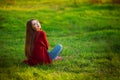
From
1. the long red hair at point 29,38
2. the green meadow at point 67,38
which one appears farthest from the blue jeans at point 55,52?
the long red hair at point 29,38

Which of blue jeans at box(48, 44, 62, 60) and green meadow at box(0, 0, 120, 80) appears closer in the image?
green meadow at box(0, 0, 120, 80)

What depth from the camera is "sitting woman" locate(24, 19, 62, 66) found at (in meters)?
5.48

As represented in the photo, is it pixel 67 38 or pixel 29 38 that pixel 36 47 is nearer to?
pixel 29 38

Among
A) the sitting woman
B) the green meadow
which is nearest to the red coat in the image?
the sitting woman

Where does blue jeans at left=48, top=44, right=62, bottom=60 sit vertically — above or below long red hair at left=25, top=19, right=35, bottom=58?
below

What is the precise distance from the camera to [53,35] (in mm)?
6148

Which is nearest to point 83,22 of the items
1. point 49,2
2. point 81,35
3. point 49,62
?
point 81,35

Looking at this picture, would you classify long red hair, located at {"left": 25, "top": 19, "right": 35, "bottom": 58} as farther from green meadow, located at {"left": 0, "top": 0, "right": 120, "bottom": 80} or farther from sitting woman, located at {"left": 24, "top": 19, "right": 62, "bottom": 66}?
green meadow, located at {"left": 0, "top": 0, "right": 120, "bottom": 80}

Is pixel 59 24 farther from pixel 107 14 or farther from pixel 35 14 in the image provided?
pixel 107 14

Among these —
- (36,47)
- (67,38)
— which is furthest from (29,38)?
(67,38)

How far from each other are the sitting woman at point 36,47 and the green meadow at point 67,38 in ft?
0.35

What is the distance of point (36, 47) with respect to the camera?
5488mm

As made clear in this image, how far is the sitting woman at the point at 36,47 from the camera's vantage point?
5.48 m

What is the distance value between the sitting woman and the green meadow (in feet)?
0.35
